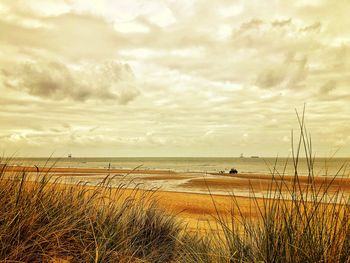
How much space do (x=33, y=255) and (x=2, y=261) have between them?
45 centimetres

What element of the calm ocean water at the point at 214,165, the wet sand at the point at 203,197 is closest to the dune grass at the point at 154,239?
the wet sand at the point at 203,197

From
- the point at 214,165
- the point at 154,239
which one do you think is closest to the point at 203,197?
the point at 154,239

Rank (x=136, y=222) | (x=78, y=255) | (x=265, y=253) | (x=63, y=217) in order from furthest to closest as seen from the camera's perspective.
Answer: (x=136, y=222)
(x=63, y=217)
(x=78, y=255)
(x=265, y=253)

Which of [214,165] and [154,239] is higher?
[154,239]

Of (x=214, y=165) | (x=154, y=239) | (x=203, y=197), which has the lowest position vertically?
(x=203, y=197)

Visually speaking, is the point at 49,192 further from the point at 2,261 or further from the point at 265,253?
the point at 265,253

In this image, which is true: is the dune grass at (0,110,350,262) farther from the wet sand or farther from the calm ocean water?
the calm ocean water

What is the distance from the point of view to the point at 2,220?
11.3 feet

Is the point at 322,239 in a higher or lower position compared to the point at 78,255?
higher

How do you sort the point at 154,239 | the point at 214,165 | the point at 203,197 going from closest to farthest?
the point at 154,239, the point at 203,197, the point at 214,165

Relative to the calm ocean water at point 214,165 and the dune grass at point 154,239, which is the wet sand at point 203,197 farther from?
the calm ocean water at point 214,165

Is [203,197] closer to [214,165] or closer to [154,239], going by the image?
[154,239]

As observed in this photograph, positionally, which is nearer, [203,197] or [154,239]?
[154,239]

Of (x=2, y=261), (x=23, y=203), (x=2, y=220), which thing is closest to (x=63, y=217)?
(x=23, y=203)
